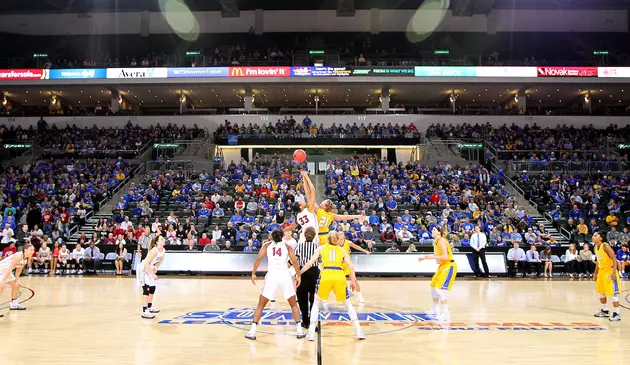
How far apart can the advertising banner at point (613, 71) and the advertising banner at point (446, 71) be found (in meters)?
9.15

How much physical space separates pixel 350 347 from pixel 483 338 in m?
2.41

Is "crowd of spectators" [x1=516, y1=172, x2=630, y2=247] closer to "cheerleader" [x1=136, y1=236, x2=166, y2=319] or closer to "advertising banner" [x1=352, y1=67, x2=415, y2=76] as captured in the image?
"advertising banner" [x1=352, y1=67, x2=415, y2=76]

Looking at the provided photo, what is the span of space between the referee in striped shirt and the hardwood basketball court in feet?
1.43

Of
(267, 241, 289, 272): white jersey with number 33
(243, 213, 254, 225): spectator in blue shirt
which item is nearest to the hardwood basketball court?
(267, 241, 289, 272): white jersey with number 33

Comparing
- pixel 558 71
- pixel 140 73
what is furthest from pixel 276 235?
pixel 558 71

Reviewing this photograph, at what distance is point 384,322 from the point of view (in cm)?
985

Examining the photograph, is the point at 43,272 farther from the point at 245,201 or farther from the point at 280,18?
the point at 280,18

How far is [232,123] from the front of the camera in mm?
38219

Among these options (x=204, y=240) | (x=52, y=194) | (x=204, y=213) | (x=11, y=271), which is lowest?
(x=204, y=240)

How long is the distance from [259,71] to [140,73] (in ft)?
28.9

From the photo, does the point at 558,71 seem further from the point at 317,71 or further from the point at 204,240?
the point at 204,240

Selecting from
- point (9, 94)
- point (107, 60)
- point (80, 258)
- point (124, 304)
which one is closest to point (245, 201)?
point (80, 258)

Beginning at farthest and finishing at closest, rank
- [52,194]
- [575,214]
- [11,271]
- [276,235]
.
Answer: [52,194] < [575,214] < [11,271] < [276,235]

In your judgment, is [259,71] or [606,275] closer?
[606,275]
